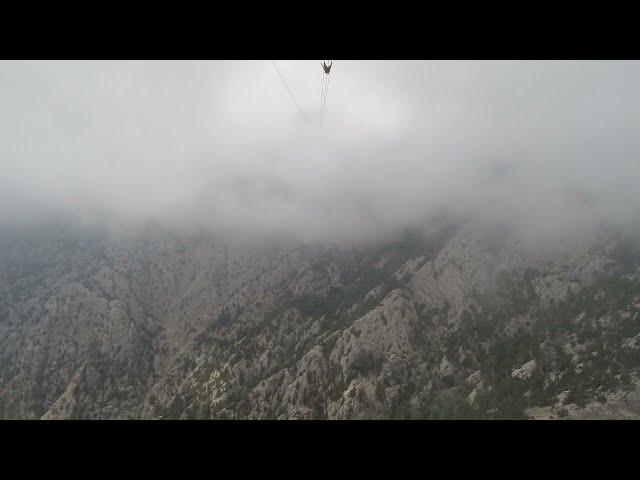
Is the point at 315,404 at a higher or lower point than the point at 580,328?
lower

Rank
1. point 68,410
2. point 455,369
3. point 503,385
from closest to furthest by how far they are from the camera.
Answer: point 503,385
point 455,369
point 68,410

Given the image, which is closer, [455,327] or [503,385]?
[503,385]

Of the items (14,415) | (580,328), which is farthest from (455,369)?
(14,415)

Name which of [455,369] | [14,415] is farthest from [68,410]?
[455,369]

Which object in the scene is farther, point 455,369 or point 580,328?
point 455,369

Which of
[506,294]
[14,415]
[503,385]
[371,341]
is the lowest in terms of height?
[14,415]
